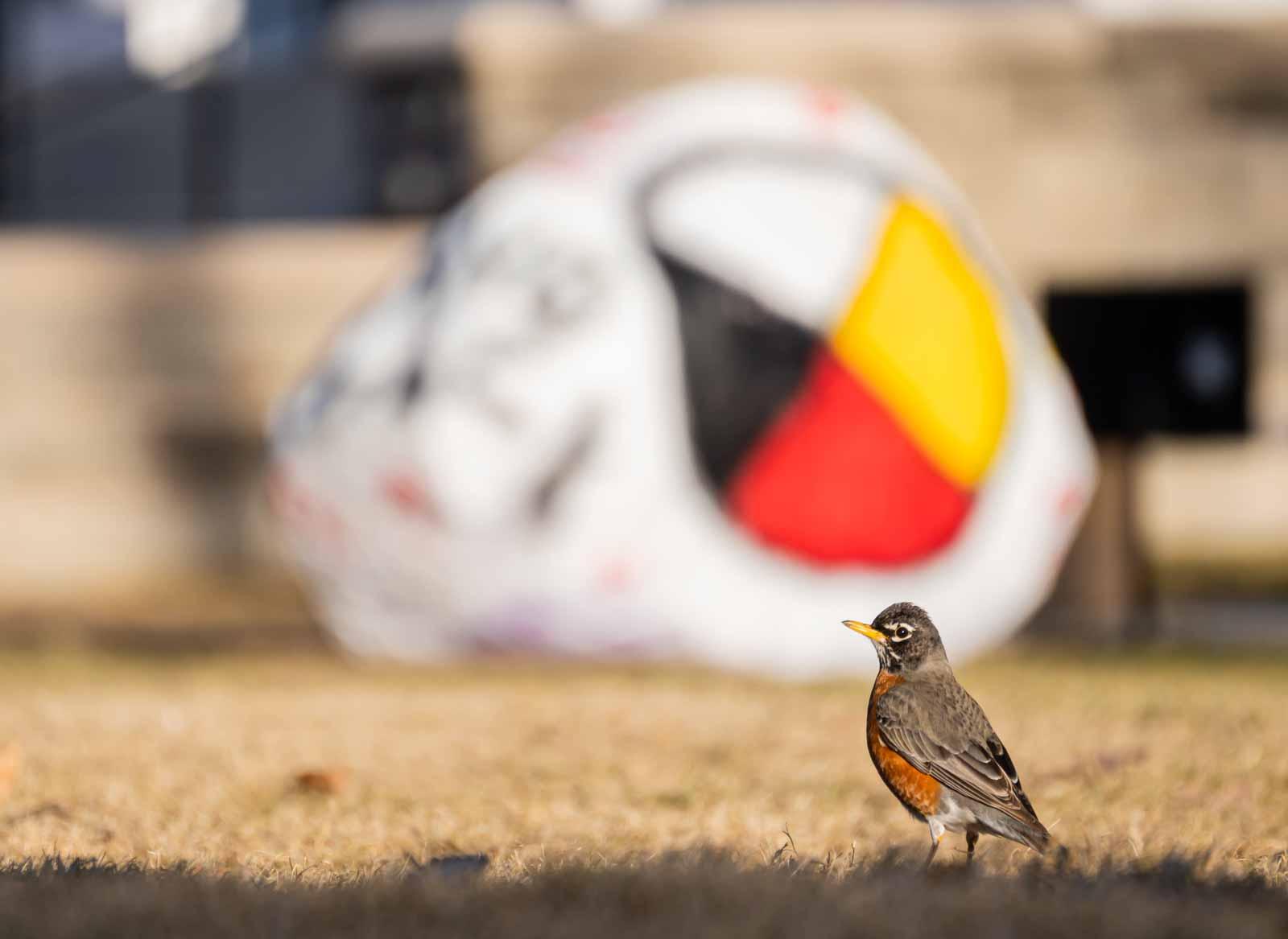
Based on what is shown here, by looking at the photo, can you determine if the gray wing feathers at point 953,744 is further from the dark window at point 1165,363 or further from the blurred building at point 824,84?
the blurred building at point 824,84

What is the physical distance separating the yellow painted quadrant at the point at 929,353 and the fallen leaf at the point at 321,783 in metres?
2.43

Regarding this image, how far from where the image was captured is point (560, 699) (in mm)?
4336

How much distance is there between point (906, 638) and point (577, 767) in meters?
1.36

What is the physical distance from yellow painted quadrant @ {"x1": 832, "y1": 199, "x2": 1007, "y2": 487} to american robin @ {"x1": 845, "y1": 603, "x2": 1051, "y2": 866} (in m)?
2.89

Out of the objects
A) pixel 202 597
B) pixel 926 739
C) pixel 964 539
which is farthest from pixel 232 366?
pixel 926 739

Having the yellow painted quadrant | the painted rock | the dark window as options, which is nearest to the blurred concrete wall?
the dark window

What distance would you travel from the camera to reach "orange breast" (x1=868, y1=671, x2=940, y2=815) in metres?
2.00

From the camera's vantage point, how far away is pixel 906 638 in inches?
81.3

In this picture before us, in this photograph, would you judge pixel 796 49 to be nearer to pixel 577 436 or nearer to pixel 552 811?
pixel 577 436

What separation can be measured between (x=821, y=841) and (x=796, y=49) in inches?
332

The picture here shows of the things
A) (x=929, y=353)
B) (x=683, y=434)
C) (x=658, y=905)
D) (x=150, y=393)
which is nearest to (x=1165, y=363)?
(x=929, y=353)

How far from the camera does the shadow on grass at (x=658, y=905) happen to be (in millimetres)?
1793

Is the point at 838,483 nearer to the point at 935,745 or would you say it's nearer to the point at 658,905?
the point at 935,745

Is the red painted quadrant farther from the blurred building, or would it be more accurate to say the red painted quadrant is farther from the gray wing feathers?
the blurred building
